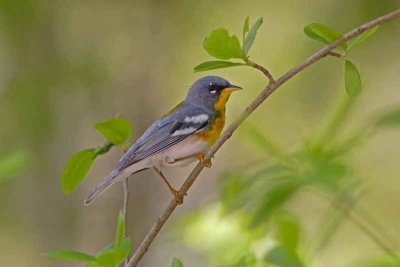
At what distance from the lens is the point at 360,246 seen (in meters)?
2.54

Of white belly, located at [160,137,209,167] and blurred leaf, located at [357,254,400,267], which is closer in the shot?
blurred leaf, located at [357,254,400,267]

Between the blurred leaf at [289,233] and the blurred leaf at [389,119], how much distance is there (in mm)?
195

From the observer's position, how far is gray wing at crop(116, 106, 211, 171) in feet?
7.00

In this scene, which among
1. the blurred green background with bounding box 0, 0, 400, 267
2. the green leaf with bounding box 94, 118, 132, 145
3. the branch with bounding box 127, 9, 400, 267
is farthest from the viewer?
the blurred green background with bounding box 0, 0, 400, 267

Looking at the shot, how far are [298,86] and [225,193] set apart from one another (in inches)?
102

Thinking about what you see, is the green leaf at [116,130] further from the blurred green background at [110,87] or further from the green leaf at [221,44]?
the blurred green background at [110,87]

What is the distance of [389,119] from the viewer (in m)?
1.08

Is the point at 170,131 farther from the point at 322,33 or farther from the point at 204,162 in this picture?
the point at 322,33

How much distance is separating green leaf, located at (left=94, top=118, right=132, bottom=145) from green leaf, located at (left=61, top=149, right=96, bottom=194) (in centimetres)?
5

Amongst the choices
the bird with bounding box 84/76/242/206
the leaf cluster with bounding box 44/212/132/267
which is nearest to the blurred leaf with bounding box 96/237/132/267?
the leaf cluster with bounding box 44/212/132/267

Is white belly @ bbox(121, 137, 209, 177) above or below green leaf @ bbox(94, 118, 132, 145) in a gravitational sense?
below

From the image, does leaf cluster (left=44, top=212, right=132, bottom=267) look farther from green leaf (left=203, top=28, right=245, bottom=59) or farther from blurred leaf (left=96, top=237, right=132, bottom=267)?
green leaf (left=203, top=28, right=245, bottom=59)

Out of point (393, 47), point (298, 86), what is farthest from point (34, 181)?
point (393, 47)

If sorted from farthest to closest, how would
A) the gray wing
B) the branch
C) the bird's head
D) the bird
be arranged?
the bird's head < the gray wing < the bird < the branch
